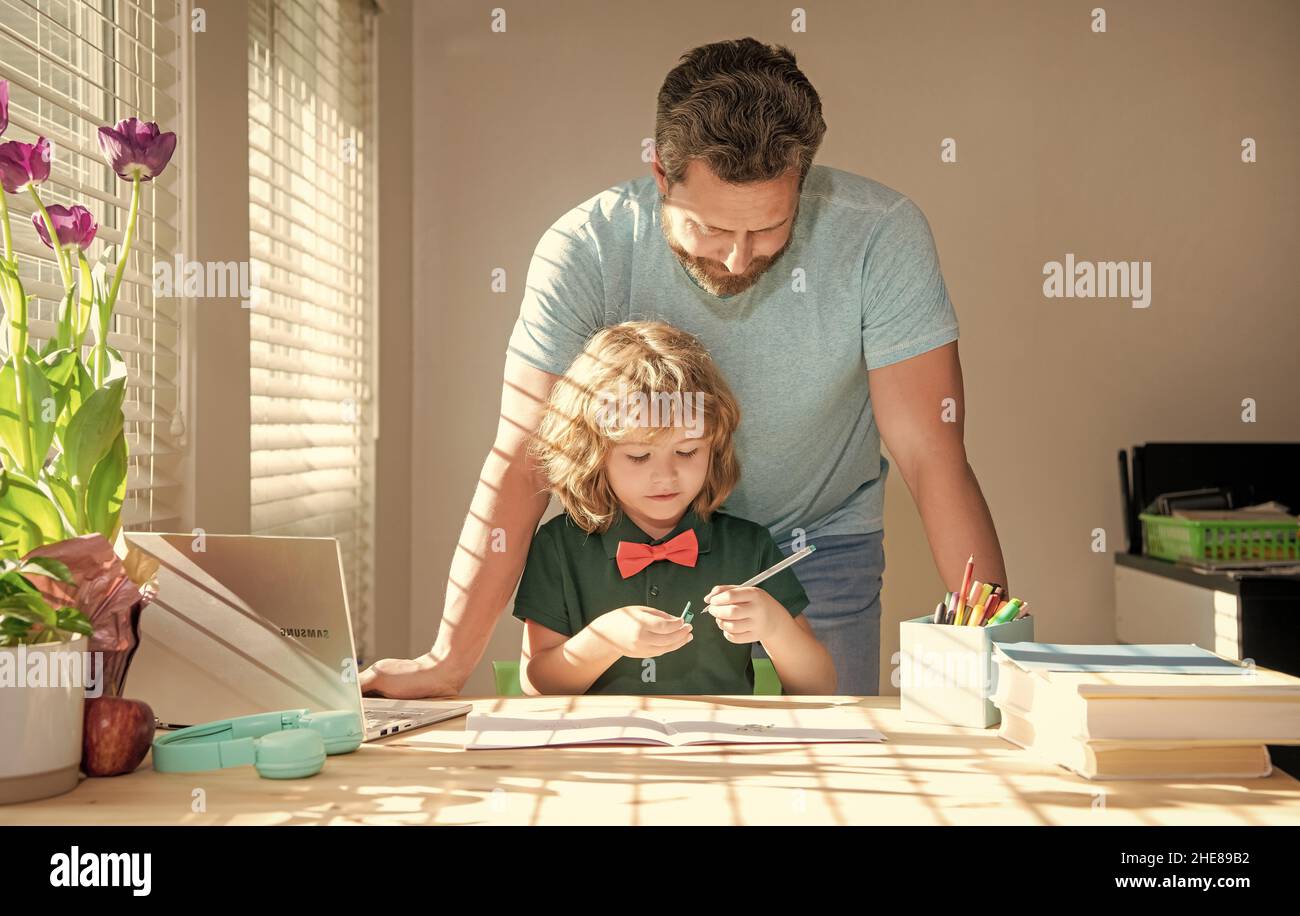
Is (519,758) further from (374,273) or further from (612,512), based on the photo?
(374,273)

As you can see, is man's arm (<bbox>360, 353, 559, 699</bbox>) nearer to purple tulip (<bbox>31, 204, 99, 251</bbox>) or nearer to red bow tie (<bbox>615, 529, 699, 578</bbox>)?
red bow tie (<bbox>615, 529, 699, 578</bbox>)

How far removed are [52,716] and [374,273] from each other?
234 cm

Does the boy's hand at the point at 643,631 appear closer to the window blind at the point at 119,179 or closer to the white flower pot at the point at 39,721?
the white flower pot at the point at 39,721

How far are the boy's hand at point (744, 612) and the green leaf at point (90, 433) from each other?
0.62 metres

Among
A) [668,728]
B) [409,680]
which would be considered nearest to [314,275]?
[409,680]

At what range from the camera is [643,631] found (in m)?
1.36

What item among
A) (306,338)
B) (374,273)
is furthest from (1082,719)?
(374,273)

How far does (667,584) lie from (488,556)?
28 centimetres

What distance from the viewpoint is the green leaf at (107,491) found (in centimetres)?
108

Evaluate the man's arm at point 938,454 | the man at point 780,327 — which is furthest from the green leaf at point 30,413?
the man's arm at point 938,454

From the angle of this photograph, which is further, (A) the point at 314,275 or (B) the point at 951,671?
(A) the point at 314,275

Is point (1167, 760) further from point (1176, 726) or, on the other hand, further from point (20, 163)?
point (20, 163)

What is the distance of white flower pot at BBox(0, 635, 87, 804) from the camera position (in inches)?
35.1

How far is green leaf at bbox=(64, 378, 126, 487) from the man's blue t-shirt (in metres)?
0.76
